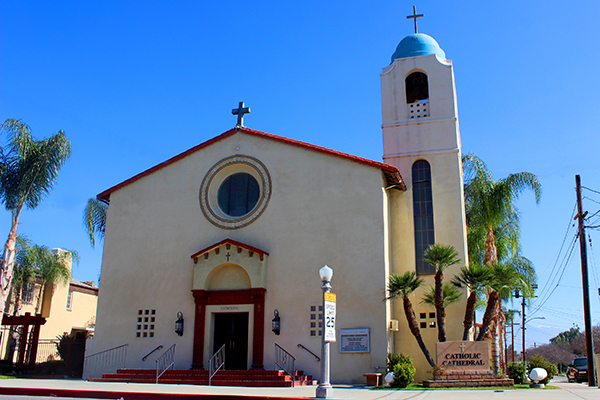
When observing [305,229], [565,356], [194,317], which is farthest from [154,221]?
[565,356]

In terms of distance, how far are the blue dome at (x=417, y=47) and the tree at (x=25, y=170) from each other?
53.6 ft

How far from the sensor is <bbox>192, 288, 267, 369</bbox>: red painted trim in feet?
A: 64.3

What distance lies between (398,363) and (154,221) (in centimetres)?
1170

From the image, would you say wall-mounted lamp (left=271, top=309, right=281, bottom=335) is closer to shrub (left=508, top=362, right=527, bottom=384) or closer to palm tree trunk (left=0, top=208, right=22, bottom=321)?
shrub (left=508, top=362, right=527, bottom=384)

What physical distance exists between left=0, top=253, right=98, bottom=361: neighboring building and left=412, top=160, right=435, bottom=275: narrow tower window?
18.7 metres

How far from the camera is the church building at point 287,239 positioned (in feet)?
63.8

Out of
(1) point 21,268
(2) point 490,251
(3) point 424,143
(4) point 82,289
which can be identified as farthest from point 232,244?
(4) point 82,289

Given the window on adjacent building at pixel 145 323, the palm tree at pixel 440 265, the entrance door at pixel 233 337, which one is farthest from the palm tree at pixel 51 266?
the palm tree at pixel 440 265

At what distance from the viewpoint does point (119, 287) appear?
22.3 m

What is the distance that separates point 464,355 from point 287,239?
24.8 feet

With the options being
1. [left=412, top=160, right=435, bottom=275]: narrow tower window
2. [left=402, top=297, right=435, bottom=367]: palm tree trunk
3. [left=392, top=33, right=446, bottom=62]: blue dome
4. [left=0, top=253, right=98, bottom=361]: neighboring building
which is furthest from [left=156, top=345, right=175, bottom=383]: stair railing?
[left=392, top=33, right=446, bottom=62]: blue dome

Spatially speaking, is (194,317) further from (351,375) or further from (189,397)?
(189,397)

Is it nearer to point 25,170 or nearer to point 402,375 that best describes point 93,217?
Result: point 25,170

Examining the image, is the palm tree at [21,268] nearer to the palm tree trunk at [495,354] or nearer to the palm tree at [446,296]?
the palm tree at [446,296]
